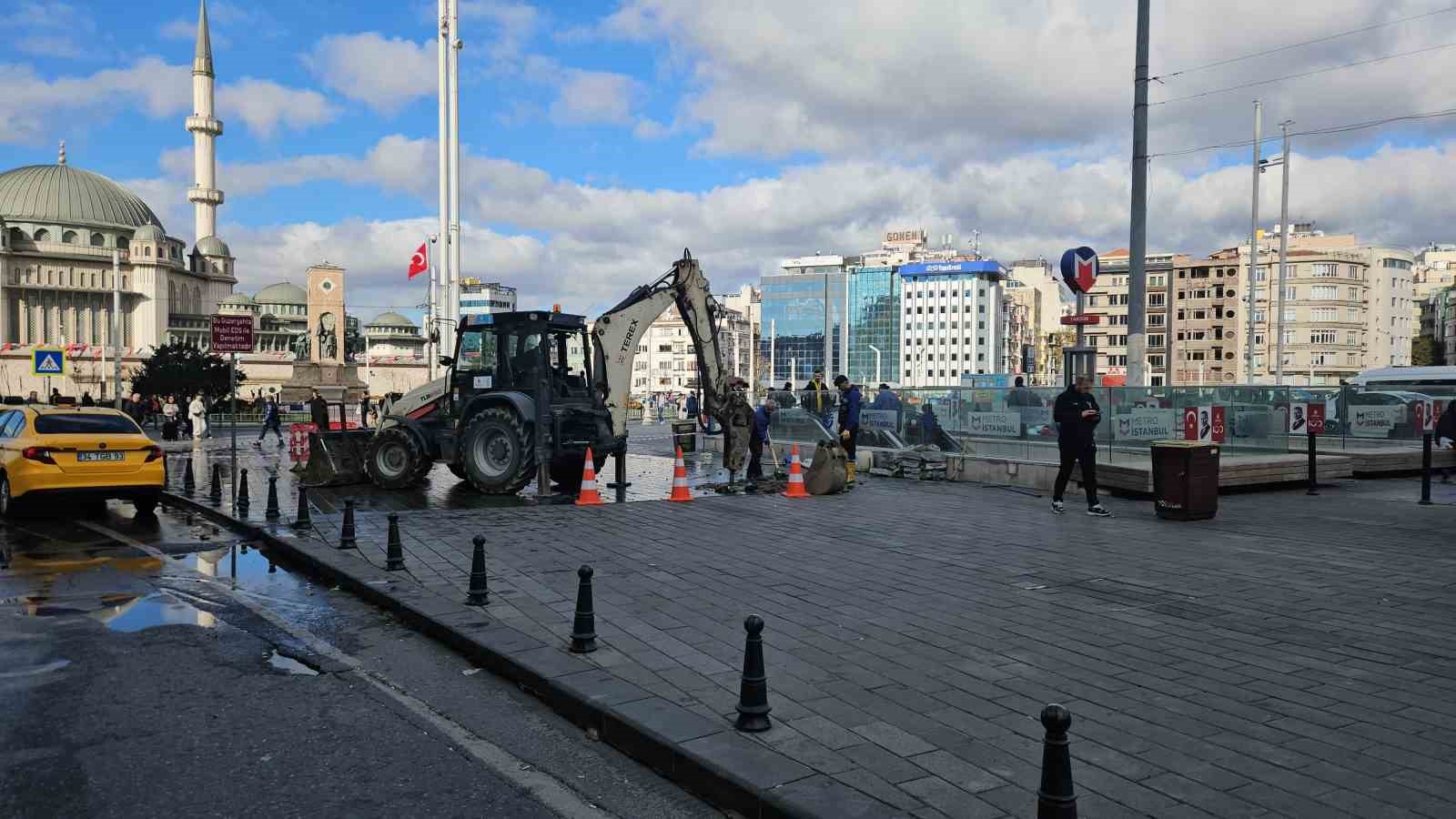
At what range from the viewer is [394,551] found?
9.02 metres

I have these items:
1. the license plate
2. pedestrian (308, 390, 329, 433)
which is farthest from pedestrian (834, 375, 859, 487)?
pedestrian (308, 390, 329, 433)

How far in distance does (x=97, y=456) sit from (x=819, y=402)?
51.1 feet

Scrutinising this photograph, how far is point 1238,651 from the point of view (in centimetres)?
603

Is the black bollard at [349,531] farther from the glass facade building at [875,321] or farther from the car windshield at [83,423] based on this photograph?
the glass facade building at [875,321]

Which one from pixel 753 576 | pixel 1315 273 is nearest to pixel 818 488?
pixel 753 576

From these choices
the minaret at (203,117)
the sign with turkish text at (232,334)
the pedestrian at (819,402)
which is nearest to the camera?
the sign with turkish text at (232,334)

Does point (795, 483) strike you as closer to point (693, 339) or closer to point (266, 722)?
point (693, 339)

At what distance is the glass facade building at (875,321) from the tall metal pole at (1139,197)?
15191cm

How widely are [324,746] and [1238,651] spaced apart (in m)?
5.32

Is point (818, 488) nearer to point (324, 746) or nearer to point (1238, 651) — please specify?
point (1238, 651)

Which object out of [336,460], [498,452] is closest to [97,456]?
[336,460]

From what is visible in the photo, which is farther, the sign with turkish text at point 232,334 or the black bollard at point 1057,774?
the sign with turkish text at point 232,334

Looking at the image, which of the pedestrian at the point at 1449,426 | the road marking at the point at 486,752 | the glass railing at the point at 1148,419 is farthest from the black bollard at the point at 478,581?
the pedestrian at the point at 1449,426

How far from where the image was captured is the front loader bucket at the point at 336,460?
17.5 m
